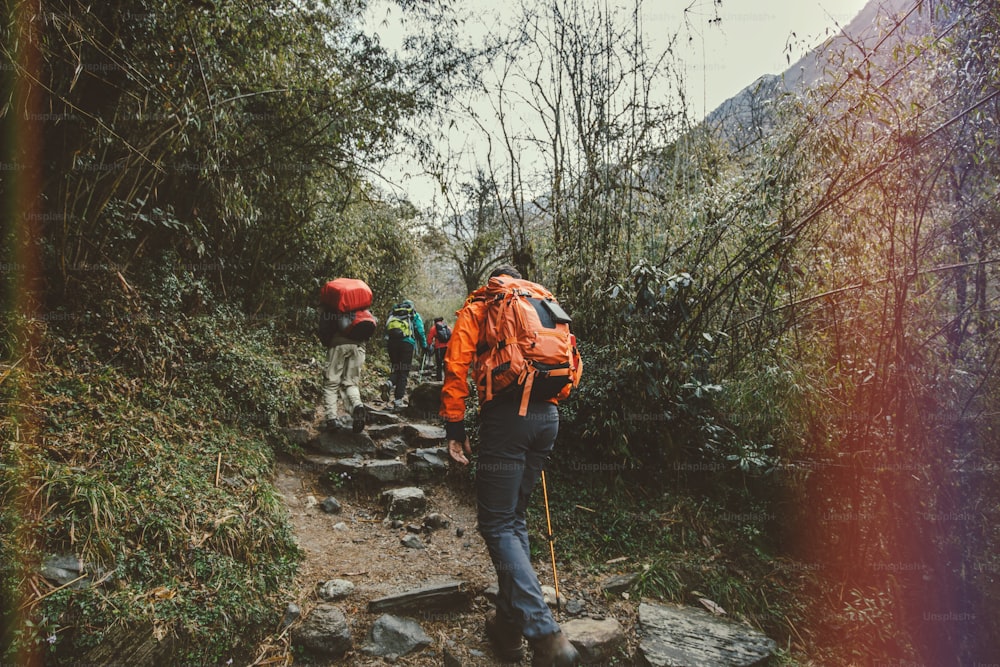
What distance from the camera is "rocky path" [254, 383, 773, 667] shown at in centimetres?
277

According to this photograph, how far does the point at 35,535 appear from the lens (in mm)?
2457

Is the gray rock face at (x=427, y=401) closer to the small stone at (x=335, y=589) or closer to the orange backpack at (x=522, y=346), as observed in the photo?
the small stone at (x=335, y=589)

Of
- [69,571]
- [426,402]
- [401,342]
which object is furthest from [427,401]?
[69,571]

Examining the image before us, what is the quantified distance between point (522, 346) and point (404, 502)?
99.7 inches

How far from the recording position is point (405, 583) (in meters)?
3.38

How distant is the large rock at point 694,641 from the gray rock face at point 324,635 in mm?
1768

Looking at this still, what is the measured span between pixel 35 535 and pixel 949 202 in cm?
766

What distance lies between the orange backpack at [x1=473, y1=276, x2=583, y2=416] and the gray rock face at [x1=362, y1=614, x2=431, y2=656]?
4.98 ft

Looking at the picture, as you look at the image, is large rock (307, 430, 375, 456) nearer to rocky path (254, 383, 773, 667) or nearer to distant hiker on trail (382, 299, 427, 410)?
rocky path (254, 383, 773, 667)

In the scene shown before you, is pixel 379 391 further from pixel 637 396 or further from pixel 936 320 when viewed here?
pixel 936 320

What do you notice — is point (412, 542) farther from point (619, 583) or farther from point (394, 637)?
point (619, 583)

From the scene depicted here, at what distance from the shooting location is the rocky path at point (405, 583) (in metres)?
2.77

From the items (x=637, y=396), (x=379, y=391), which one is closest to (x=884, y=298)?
(x=637, y=396)

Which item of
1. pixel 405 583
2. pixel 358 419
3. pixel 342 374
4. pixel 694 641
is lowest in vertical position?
pixel 694 641
